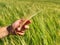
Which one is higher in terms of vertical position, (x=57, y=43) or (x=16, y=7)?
(x=16, y=7)

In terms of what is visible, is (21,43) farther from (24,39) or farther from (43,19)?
(43,19)

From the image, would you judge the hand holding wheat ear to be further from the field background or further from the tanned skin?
the field background

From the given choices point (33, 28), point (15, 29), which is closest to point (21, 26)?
point (15, 29)

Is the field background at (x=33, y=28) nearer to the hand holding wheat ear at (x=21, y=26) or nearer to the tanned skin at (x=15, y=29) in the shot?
the tanned skin at (x=15, y=29)

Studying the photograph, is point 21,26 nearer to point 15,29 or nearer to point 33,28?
point 15,29

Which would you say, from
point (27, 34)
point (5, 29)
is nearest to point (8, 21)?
point (27, 34)

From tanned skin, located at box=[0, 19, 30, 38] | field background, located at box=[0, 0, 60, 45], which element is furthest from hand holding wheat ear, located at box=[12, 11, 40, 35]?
field background, located at box=[0, 0, 60, 45]

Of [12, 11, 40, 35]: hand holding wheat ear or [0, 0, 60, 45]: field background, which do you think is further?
[0, 0, 60, 45]: field background

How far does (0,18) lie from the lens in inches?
157

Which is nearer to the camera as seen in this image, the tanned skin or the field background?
the tanned skin

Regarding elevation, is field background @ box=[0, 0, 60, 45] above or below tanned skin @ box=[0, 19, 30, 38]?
below

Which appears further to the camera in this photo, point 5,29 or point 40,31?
point 40,31

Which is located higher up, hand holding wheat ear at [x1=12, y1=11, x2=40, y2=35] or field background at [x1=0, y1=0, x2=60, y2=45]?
hand holding wheat ear at [x1=12, y1=11, x2=40, y2=35]

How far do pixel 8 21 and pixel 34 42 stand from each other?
1.52 ft
